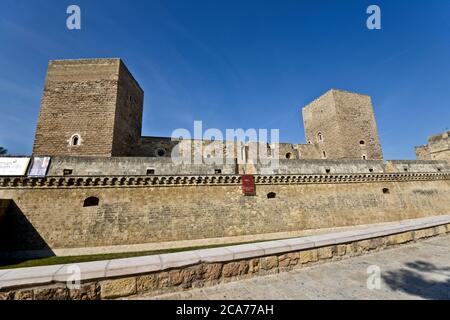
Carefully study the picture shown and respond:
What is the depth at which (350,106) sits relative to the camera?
26.5 meters

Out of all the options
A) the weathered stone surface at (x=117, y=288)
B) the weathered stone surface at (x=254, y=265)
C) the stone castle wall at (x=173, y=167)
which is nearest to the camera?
the weathered stone surface at (x=117, y=288)

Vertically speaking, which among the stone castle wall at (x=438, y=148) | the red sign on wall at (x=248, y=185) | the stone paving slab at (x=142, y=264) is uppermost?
the stone castle wall at (x=438, y=148)

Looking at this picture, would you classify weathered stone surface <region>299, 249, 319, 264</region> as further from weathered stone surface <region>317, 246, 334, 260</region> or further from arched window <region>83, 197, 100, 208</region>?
arched window <region>83, 197, 100, 208</region>

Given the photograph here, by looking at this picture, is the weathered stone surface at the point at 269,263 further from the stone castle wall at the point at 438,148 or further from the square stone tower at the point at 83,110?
the stone castle wall at the point at 438,148

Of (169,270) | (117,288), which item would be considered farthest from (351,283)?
(117,288)

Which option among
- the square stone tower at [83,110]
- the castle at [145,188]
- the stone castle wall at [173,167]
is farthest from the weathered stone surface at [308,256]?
the square stone tower at [83,110]

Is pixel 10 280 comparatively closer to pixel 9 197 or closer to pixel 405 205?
pixel 9 197

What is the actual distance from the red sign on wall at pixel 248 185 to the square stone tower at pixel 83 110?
33.8ft

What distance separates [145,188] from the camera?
13289mm

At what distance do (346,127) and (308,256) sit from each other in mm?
26300

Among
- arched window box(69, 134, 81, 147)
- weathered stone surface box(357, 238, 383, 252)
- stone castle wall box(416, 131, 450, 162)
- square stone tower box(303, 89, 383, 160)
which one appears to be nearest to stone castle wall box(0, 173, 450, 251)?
arched window box(69, 134, 81, 147)

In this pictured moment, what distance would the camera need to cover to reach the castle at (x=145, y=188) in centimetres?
1184

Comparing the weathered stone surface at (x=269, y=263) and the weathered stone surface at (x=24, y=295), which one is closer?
the weathered stone surface at (x=24, y=295)
